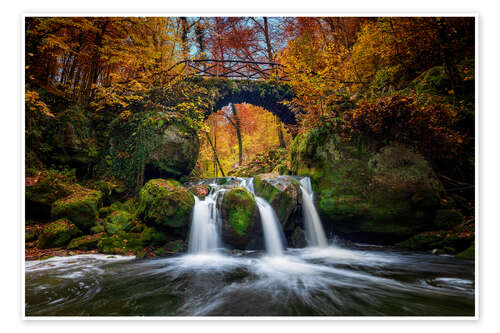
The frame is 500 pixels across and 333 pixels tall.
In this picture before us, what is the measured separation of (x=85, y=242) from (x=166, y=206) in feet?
5.85

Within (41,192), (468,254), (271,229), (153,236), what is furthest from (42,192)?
(468,254)

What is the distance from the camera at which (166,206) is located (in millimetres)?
4605

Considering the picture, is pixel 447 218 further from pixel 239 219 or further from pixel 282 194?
pixel 239 219

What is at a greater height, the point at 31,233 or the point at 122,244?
the point at 31,233

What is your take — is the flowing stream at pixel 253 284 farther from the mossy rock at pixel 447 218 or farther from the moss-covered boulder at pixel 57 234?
the mossy rock at pixel 447 218

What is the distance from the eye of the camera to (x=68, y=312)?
6.30 ft

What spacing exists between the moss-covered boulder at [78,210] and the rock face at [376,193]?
5.76 metres

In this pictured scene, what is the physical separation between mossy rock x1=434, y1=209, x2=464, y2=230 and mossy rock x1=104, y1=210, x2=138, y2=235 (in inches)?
283

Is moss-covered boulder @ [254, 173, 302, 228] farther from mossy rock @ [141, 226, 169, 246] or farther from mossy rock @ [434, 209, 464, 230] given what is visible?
mossy rock @ [434, 209, 464, 230]

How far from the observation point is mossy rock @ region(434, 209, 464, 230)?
4355 mm

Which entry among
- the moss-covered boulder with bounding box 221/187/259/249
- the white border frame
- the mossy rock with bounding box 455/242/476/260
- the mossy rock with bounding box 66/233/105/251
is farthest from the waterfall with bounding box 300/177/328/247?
the mossy rock with bounding box 66/233/105/251
